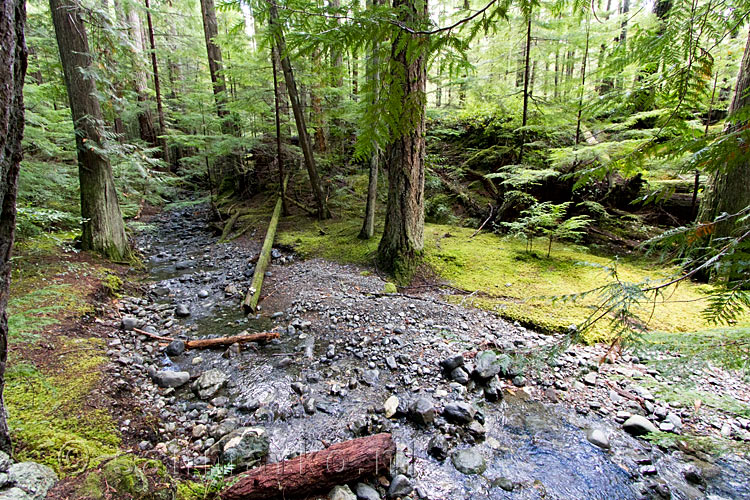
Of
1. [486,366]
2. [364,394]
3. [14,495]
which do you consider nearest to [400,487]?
[364,394]

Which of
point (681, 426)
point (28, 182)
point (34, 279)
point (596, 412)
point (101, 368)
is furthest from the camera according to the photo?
point (28, 182)

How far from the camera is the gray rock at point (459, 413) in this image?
3.03 meters

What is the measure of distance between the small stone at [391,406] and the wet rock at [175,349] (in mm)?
2808

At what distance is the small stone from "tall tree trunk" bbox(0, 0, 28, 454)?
2740 millimetres

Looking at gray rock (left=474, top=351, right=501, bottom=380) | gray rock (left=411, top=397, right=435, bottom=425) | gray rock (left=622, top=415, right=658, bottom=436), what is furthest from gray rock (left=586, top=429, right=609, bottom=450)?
gray rock (left=411, top=397, right=435, bottom=425)

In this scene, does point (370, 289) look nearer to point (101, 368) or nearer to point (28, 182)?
point (101, 368)

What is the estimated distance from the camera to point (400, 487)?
8.00 feet

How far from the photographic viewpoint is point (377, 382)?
3.58 meters

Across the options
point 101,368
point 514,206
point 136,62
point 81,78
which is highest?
point 136,62

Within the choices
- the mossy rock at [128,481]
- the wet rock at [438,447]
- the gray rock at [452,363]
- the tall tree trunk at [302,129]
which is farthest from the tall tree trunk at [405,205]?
the mossy rock at [128,481]

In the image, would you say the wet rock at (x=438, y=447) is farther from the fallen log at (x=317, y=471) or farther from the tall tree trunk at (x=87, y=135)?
the tall tree trunk at (x=87, y=135)

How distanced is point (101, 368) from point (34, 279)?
9.27 feet

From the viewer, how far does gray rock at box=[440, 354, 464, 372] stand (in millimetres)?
3621

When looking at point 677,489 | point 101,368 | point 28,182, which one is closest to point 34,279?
point 28,182
